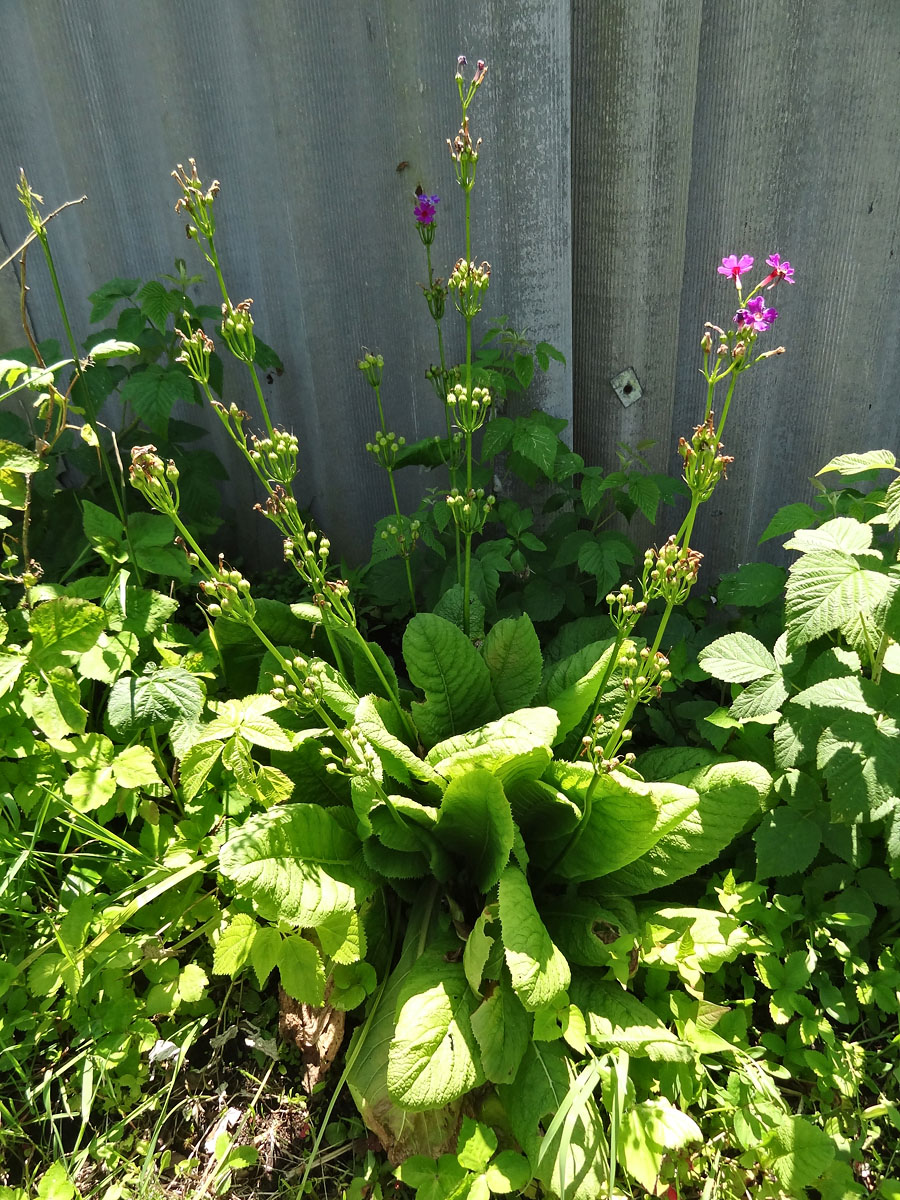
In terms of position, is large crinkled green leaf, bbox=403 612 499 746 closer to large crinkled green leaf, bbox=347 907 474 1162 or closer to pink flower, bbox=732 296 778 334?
large crinkled green leaf, bbox=347 907 474 1162

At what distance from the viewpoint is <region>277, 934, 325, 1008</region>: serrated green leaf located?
1.59 m

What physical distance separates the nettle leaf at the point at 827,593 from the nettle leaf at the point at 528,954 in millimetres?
757

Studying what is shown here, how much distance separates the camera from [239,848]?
1522mm

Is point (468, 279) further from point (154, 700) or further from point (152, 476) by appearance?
point (154, 700)

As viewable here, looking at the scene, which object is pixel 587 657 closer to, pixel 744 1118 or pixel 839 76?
pixel 744 1118

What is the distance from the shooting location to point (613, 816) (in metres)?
1.65

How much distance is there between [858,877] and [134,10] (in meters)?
2.85

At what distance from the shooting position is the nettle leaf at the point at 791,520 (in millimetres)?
1898

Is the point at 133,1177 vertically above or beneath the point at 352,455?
beneath

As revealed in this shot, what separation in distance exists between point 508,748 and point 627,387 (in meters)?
1.25

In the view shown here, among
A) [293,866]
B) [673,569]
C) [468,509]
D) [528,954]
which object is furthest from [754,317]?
[293,866]

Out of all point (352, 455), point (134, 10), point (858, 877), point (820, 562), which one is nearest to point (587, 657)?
point (820, 562)

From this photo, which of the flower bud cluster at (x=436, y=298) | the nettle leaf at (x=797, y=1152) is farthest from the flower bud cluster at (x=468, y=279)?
the nettle leaf at (x=797, y=1152)

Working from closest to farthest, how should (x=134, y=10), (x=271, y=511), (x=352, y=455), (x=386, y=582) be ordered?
(x=271, y=511) → (x=134, y=10) → (x=386, y=582) → (x=352, y=455)
